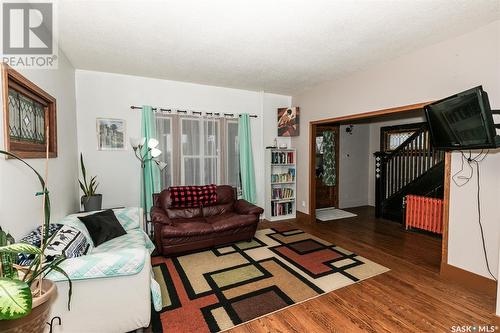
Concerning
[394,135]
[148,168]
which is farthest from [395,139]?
[148,168]

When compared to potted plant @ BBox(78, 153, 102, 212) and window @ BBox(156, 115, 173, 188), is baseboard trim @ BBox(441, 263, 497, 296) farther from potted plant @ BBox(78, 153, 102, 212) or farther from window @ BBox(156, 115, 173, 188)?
potted plant @ BBox(78, 153, 102, 212)

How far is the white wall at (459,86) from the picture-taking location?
235 cm

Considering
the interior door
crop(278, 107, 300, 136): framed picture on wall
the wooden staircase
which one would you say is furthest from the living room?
the interior door

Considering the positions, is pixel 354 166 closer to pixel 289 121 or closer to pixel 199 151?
pixel 289 121

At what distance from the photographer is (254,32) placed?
2543 mm

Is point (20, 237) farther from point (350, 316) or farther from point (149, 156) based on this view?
point (350, 316)

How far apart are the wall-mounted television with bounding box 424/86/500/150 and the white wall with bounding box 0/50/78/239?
3.57m

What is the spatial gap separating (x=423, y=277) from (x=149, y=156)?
4.09m

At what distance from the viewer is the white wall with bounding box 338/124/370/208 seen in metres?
6.39

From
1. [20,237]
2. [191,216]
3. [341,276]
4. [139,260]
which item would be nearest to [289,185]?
[191,216]

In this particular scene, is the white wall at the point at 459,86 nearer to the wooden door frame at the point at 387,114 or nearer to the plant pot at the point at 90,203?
the wooden door frame at the point at 387,114

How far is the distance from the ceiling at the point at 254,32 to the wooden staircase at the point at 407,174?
2.36 metres

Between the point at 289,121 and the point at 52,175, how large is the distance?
4015 mm
